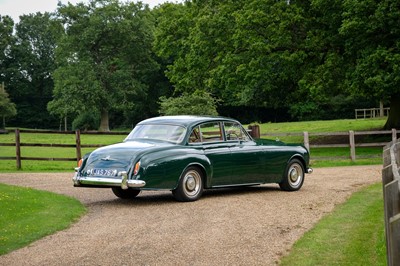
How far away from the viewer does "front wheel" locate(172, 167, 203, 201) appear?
41.2 feet

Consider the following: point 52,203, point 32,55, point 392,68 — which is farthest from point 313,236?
point 32,55

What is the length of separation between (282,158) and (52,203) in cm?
512

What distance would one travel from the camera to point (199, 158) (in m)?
12.9

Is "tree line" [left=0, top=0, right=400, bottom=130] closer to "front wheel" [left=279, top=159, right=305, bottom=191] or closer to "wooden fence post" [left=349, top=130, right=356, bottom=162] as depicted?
"wooden fence post" [left=349, top=130, right=356, bottom=162]

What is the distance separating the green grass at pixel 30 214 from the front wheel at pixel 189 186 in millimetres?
1826

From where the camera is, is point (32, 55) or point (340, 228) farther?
point (32, 55)

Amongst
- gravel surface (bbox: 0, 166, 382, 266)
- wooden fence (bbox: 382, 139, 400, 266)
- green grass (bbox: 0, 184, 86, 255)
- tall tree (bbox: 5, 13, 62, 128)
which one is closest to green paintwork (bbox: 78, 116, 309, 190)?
gravel surface (bbox: 0, 166, 382, 266)

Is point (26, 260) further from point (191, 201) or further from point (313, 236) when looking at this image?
point (191, 201)

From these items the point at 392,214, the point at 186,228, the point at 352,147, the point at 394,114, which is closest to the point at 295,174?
the point at 186,228

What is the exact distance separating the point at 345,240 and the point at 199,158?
4.74 metres

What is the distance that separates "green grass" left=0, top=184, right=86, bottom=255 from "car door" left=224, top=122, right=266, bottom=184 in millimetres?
3314

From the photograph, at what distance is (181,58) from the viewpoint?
3441cm

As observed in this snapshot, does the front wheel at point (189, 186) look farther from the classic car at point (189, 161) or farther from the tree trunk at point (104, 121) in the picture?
the tree trunk at point (104, 121)

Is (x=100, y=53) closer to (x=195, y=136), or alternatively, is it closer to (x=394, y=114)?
(x=394, y=114)
